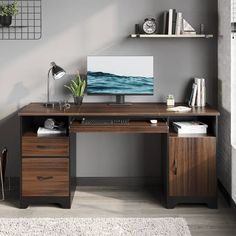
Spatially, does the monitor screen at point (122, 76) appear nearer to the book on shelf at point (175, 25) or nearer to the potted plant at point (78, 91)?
the potted plant at point (78, 91)

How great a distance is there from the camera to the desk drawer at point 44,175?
381cm

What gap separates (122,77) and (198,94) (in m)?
0.60

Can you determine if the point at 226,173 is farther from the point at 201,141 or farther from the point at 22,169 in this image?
the point at 22,169

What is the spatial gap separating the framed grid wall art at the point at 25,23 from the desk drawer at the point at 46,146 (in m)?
0.93

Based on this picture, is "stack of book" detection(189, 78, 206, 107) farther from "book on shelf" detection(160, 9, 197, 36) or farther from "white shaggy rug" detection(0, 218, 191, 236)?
"white shaggy rug" detection(0, 218, 191, 236)

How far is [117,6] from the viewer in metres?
4.28

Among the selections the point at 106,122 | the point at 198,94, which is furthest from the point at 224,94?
the point at 106,122

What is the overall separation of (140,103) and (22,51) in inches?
39.7

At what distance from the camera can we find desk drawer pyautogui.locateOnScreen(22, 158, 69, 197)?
3809mm

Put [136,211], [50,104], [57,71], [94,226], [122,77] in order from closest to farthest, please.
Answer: [94,226]
[136,211]
[57,71]
[50,104]
[122,77]

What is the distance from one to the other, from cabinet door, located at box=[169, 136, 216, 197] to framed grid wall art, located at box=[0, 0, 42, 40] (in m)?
1.40

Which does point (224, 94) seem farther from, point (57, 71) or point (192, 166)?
point (57, 71)

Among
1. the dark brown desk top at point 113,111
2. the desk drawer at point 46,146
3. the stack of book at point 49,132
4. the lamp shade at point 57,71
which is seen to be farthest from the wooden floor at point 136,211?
the lamp shade at point 57,71

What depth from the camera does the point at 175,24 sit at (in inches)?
165
